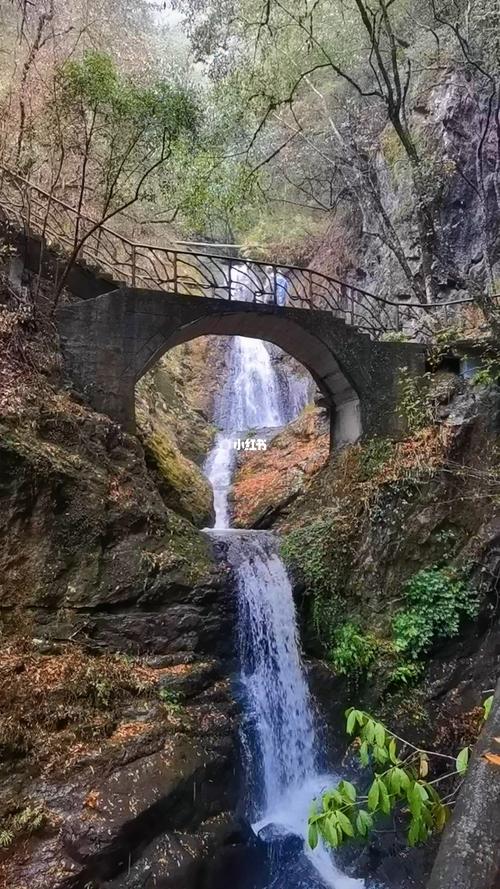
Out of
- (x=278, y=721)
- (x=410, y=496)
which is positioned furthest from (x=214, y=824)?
(x=410, y=496)

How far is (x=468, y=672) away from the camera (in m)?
8.91

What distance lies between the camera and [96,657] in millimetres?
6914

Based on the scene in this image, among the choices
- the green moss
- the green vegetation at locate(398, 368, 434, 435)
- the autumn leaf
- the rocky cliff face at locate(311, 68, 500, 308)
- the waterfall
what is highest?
the rocky cliff face at locate(311, 68, 500, 308)

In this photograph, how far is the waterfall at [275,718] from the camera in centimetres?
693

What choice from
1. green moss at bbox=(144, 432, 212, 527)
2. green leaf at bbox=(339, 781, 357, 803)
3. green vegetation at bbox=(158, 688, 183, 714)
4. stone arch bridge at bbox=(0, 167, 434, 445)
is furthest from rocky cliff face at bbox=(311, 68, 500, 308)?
green leaf at bbox=(339, 781, 357, 803)

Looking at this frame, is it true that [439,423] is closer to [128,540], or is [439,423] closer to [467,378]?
[467,378]

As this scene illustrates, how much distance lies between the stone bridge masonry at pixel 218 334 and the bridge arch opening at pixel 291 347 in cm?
2

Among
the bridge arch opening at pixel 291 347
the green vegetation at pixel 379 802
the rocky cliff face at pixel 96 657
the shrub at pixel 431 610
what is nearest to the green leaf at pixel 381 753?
the green vegetation at pixel 379 802

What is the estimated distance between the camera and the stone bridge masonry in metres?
9.40

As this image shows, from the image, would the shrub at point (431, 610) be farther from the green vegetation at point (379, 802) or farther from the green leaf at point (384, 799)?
the green leaf at point (384, 799)

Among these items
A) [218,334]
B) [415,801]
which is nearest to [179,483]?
[218,334]

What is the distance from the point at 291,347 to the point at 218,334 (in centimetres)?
164

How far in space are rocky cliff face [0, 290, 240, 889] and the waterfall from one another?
19.9 inches

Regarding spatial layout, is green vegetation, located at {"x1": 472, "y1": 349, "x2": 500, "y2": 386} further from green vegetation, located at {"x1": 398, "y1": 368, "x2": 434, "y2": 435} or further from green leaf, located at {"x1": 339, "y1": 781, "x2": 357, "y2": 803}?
green leaf, located at {"x1": 339, "y1": 781, "x2": 357, "y2": 803}
